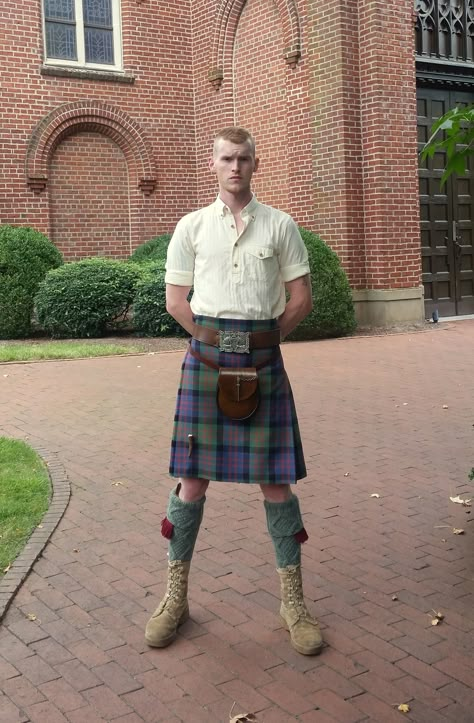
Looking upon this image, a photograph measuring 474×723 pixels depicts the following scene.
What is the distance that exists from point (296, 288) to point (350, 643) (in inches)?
56.1

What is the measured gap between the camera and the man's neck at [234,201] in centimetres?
345

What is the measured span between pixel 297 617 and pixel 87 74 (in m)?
14.6

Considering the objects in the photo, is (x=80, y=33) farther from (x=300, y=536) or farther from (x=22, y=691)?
(x=22, y=691)

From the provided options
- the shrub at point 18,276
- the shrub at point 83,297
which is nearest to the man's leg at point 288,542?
the shrub at point 83,297

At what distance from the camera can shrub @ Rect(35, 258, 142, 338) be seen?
13234 mm

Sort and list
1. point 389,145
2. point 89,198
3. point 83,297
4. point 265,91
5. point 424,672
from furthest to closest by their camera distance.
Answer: point 89,198 → point 265,91 → point 389,145 → point 83,297 → point 424,672

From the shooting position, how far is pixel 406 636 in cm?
356

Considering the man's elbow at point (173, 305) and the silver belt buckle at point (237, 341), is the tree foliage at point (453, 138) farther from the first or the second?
the man's elbow at point (173, 305)

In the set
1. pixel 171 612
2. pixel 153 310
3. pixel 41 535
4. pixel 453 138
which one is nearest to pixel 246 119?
pixel 153 310

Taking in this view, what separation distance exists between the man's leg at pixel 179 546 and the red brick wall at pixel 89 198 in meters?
13.4

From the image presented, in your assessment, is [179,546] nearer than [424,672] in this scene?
No

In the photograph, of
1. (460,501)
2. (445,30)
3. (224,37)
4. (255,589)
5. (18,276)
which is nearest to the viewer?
(255,589)

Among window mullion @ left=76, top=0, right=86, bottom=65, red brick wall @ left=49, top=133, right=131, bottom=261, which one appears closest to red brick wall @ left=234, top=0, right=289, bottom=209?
red brick wall @ left=49, top=133, right=131, bottom=261

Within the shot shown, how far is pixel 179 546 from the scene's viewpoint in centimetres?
366
